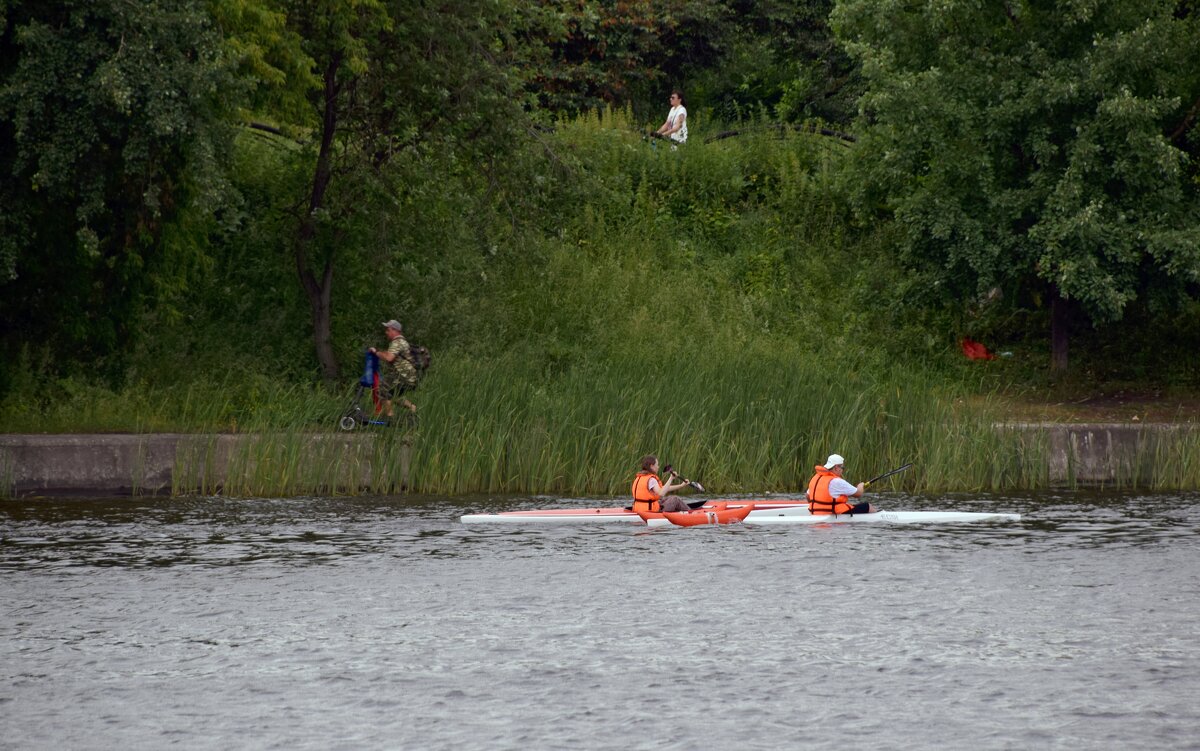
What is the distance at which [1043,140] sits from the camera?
26234mm

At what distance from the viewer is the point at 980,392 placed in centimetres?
2975

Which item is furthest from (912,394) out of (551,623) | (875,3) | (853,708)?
(853,708)

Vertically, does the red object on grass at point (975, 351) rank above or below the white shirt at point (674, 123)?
below

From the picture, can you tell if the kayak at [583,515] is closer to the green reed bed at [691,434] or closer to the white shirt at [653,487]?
the white shirt at [653,487]

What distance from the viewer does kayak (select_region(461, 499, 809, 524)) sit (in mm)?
19266

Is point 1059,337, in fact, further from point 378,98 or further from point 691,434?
point 378,98

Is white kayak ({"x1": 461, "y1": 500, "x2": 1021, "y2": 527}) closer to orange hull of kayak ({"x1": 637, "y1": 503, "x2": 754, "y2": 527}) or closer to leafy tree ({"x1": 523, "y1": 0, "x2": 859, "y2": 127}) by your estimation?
orange hull of kayak ({"x1": 637, "y1": 503, "x2": 754, "y2": 527})

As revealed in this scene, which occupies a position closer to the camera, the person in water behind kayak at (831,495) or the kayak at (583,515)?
the kayak at (583,515)

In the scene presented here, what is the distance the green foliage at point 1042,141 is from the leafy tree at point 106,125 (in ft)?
35.4

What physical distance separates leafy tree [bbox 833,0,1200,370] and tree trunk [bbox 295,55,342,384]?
8366 millimetres

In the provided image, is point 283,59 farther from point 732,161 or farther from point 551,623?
point 732,161

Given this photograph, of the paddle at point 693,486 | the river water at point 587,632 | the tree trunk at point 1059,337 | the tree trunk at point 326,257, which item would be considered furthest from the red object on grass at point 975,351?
the paddle at point 693,486

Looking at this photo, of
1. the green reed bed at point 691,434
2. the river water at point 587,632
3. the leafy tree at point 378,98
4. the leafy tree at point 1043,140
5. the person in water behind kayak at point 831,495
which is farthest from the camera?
the leafy tree at point 1043,140

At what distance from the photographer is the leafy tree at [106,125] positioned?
20359 mm
